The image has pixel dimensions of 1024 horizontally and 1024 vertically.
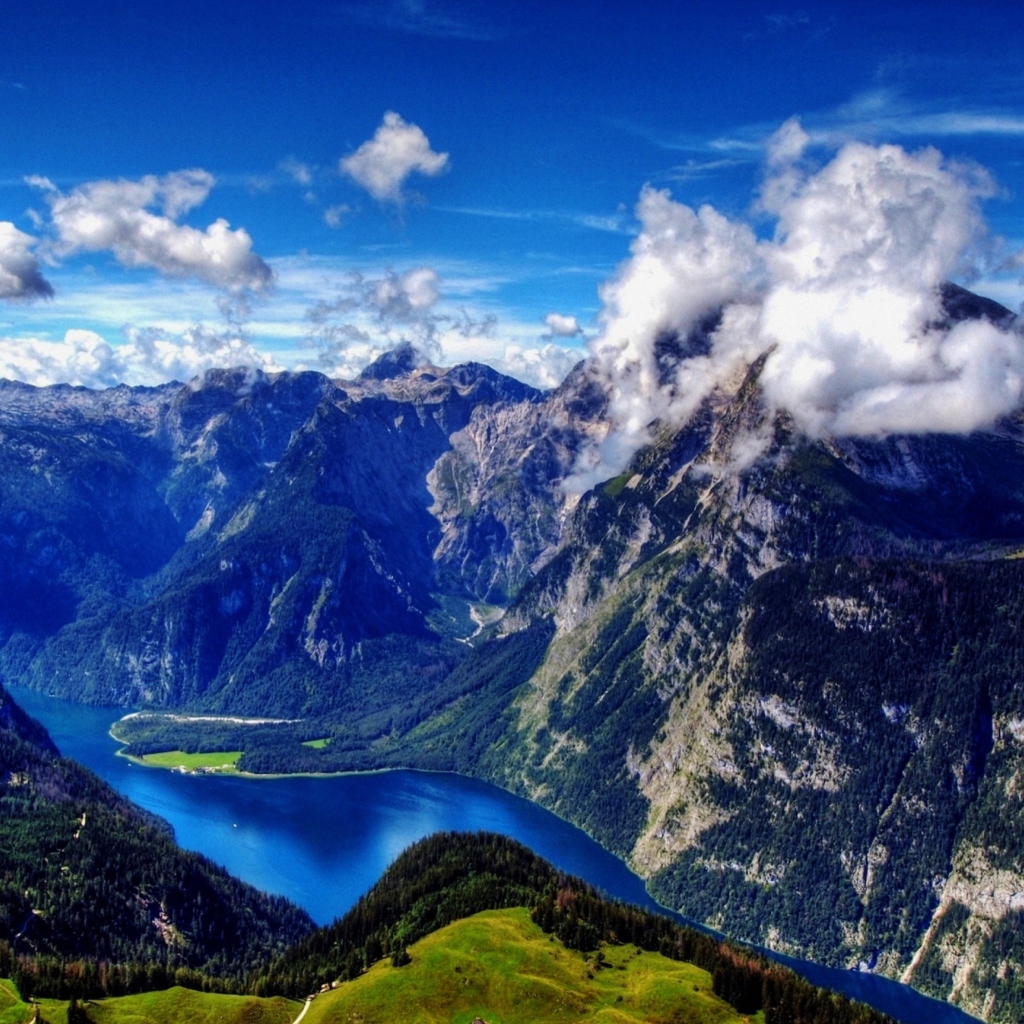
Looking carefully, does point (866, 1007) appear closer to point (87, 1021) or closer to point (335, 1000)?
point (335, 1000)

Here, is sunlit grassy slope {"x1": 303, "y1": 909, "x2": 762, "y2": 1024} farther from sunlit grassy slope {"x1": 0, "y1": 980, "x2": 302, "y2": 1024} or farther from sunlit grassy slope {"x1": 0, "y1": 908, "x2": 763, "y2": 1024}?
sunlit grassy slope {"x1": 0, "y1": 980, "x2": 302, "y2": 1024}

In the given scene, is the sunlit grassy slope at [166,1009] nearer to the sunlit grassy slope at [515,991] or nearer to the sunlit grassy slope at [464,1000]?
the sunlit grassy slope at [464,1000]

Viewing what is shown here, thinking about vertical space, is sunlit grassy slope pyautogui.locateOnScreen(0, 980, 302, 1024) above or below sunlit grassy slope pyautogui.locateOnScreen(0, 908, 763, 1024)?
below

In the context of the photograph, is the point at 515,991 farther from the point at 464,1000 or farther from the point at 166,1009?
the point at 166,1009

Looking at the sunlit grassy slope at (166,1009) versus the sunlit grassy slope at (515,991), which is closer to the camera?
the sunlit grassy slope at (166,1009)

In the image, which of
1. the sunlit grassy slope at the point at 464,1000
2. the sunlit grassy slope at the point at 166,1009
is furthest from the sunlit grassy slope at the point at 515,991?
the sunlit grassy slope at the point at 166,1009

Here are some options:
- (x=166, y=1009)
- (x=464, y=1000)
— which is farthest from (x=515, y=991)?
(x=166, y=1009)

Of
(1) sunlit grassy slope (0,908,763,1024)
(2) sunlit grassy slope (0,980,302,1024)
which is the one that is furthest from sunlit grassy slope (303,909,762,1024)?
(2) sunlit grassy slope (0,980,302,1024)

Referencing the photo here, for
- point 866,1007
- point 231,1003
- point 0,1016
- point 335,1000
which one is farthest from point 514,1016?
point 0,1016
